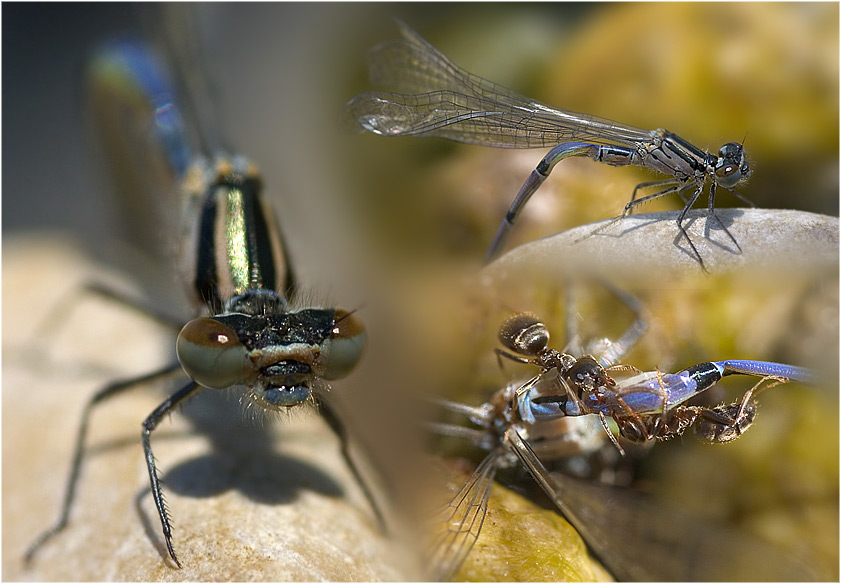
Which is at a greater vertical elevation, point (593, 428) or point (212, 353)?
point (212, 353)

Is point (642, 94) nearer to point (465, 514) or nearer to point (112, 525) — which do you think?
point (465, 514)

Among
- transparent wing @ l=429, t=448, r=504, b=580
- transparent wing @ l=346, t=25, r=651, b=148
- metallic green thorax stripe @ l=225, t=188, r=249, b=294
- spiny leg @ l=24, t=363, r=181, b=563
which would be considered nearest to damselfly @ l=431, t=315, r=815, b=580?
transparent wing @ l=429, t=448, r=504, b=580

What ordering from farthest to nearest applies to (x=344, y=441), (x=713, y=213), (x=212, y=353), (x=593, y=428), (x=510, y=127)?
1. (x=344, y=441)
2. (x=510, y=127)
3. (x=212, y=353)
4. (x=593, y=428)
5. (x=713, y=213)

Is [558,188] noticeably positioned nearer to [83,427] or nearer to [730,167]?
[730,167]

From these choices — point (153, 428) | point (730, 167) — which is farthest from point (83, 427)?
point (730, 167)

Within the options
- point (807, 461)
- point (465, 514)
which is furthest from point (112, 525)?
point (807, 461)

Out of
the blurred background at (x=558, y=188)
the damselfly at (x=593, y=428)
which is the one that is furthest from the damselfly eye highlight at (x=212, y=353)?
the damselfly at (x=593, y=428)

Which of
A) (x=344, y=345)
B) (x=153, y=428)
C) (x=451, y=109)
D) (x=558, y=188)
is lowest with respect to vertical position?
(x=153, y=428)
